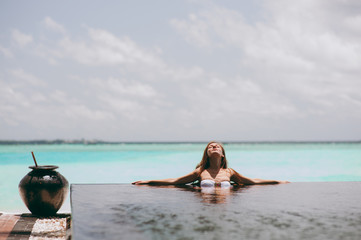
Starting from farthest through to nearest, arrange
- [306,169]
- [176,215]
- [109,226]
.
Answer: [306,169]
[176,215]
[109,226]

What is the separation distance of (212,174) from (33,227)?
2.59 m

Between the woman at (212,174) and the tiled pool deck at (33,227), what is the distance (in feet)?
4.03

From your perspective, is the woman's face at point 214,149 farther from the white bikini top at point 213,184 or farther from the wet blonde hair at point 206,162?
the white bikini top at point 213,184

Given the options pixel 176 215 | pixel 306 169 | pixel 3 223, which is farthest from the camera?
pixel 306 169

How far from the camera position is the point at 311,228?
8.80 ft

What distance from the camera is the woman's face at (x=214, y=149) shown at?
5.40 metres

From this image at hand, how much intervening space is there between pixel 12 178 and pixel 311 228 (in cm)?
1960

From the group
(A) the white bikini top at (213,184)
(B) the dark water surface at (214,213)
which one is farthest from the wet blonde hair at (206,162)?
(B) the dark water surface at (214,213)

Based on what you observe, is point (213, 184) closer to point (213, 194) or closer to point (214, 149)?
point (214, 149)

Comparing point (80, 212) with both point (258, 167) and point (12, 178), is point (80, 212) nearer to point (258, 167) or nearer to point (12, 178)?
point (12, 178)

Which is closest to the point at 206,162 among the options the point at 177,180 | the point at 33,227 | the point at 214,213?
the point at 177,180

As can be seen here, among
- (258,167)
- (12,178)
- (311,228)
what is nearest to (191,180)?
(311,228)

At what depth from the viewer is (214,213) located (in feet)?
10.4

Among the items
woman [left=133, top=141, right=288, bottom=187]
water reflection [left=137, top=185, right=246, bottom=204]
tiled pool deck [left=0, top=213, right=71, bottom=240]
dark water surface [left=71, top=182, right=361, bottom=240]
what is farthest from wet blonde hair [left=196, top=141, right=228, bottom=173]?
tiled pool deck [left=0, top=213, right=71, bottom=240]
